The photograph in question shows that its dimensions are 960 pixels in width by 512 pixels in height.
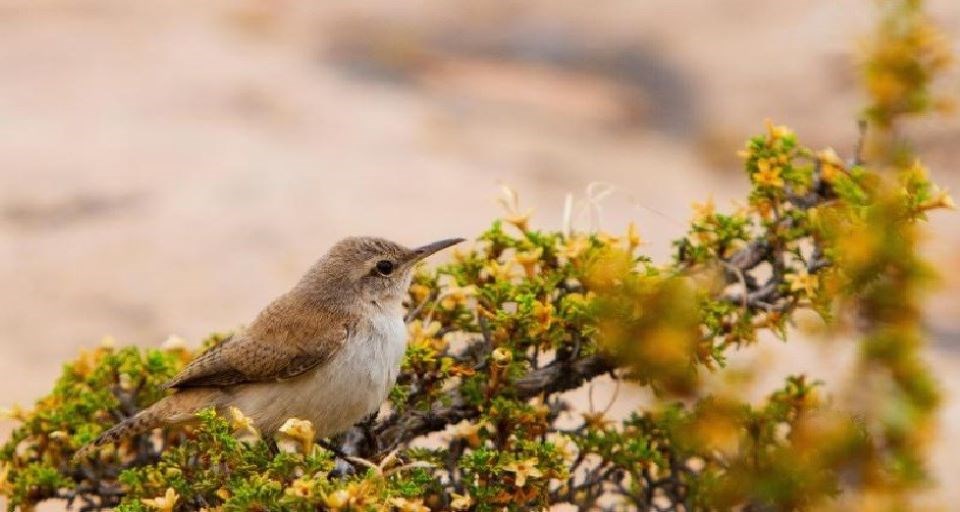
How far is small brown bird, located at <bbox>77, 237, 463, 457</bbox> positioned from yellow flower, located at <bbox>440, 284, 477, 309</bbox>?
148mm

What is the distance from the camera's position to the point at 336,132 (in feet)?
33.5

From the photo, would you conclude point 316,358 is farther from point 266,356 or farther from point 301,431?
point 301,431

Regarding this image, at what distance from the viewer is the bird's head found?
413cm

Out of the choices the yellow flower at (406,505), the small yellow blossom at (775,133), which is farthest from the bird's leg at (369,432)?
the small yellow blossom at (775,133)

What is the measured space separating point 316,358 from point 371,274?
0.37 m

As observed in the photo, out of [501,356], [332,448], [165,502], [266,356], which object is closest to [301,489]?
[165,502]

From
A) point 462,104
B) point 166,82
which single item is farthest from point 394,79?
point 166,82

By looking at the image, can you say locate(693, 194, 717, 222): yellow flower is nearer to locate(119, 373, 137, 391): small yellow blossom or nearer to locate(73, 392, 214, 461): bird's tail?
locate(73, 392, 214, 461): bird's tail

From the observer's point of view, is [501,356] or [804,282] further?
[804,282]

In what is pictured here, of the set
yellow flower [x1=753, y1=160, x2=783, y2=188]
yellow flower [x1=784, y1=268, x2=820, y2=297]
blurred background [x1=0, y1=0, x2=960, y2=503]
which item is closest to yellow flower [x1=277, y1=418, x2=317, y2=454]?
yellow flower [x1=784, y1=268, x2=820, y2=297]

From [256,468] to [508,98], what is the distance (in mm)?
8374

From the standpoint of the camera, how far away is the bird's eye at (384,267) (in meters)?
4.14

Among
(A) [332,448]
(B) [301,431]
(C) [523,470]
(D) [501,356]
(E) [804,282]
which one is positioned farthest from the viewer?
(A) [332,448]

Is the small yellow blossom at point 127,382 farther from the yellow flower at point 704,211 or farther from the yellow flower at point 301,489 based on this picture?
the yellow flower at point 704,211
